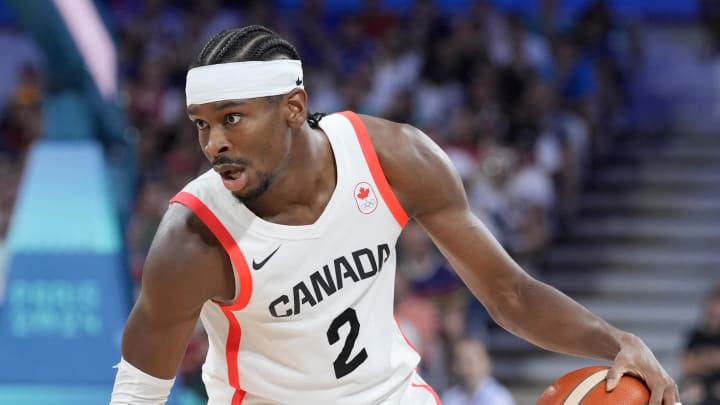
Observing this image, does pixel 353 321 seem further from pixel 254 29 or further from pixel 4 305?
pixel 4 305

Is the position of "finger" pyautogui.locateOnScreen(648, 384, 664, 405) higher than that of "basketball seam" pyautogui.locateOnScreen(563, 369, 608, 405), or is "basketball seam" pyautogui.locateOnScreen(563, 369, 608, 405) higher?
"basketball seam" pyautogui.locateOnScreen(563, 369, 608, 405)

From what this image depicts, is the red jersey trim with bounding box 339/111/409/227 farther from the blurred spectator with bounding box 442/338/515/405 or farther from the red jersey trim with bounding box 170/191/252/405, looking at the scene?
the blurred spectator with bounding box 442/338/515/405

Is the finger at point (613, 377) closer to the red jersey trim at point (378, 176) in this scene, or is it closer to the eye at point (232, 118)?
the red jersey trim at point (378, 176)

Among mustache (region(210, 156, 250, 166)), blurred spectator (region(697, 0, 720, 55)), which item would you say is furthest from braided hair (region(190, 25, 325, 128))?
blurred spectator (region(697, 0, 720, 55))

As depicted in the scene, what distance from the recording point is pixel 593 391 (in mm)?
3074

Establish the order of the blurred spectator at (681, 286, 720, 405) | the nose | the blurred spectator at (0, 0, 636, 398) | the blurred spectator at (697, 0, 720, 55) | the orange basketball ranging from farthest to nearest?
the blurred spectator at (697, 0, 720, 55) < the blurred spectator at (0, 0, 636, 398) < the blurred spectator at (681, 286, 720, 405) < the orange basketball < the nose

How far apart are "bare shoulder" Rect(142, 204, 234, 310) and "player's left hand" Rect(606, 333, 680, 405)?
98 cm

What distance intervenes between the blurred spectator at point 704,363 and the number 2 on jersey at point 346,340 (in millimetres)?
3334

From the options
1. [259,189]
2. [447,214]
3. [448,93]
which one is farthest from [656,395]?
[448,93]

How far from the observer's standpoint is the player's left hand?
3059 millimetres

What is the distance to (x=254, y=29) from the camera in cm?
300

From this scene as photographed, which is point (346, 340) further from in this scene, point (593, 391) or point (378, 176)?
point (593, 391)

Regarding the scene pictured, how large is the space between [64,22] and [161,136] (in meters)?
4.08

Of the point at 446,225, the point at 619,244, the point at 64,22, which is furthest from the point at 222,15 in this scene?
the point at 446,225
